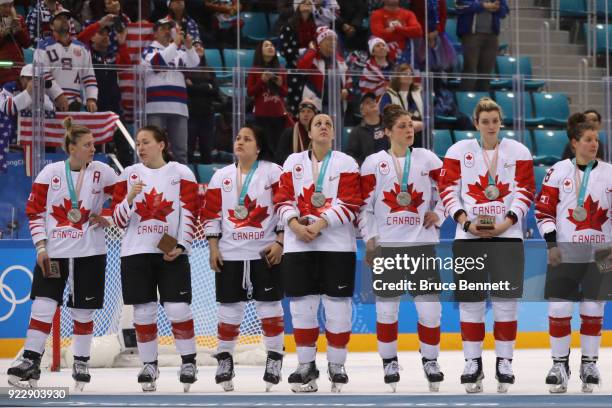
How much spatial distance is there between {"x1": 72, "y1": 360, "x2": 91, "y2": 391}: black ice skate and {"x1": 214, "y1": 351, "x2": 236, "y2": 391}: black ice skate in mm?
817

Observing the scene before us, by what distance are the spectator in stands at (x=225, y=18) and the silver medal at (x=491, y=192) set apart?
5014 millimetres

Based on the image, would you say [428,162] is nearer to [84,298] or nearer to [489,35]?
[84,298]

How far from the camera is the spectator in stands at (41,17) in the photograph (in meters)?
11.5

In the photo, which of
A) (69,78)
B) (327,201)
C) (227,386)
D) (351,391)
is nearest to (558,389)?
(351,391)

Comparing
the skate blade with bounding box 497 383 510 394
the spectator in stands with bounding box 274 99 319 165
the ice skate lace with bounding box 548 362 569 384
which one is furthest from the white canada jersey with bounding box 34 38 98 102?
the ice skate lace with bounding box 548 362 569 384

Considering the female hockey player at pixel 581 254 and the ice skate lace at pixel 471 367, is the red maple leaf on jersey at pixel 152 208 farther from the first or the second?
the female hockey player at pixel 581 254

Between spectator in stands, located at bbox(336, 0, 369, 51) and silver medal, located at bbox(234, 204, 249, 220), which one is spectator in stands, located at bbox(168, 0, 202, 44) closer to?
spectator in stands, located at bbox(336, 0, 369, 51)

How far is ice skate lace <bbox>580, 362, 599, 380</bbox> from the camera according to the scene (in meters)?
7.74

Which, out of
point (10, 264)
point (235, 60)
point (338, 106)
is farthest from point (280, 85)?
point (10, 264)

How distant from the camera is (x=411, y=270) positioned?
800 centimetres

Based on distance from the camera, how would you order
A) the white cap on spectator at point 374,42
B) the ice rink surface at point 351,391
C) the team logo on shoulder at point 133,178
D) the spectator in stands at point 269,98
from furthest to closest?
the white cap on spectator at point 374,42, the spectator in stands at point 269,98, the team logo on shoulder at point 133,178, the ice rink surface at point 351,391

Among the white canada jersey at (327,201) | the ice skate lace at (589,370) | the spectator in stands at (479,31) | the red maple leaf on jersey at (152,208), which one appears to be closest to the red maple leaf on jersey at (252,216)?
the white canada jersey at (327,201)

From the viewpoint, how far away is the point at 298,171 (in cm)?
804

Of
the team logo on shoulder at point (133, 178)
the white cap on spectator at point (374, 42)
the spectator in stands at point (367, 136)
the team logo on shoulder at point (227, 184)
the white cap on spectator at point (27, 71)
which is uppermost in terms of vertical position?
the white cap on spectator at point (374, 42)
